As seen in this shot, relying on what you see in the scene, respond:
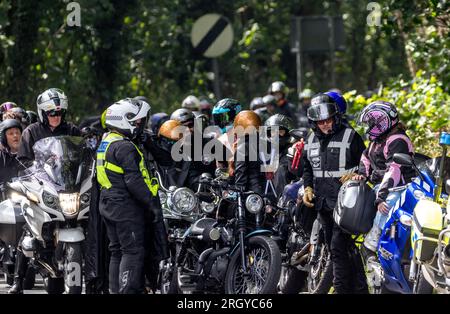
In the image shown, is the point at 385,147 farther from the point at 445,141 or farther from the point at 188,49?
the point at 188,49

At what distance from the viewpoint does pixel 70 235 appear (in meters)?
14.1

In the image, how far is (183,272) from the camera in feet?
46.2

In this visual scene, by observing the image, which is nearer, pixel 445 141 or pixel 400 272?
pixel 445 141

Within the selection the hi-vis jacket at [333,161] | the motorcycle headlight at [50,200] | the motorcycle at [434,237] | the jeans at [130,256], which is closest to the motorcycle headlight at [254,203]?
the hi-vis jacket at [333,161]

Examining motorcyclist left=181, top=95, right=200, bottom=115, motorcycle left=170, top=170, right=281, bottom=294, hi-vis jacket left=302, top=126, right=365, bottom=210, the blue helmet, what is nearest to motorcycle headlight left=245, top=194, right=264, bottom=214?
motorcycle left=170, top=170, right=281, bottom=294

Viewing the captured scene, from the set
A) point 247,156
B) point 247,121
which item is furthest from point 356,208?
point 247,121

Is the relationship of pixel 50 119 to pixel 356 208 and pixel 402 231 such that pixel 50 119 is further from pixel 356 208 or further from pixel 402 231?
pixel 402 231

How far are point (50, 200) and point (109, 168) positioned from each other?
1042mm

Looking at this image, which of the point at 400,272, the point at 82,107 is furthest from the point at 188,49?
the point at 400,272

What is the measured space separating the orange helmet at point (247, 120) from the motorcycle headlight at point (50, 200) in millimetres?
1946

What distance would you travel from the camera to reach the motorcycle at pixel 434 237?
11.6m

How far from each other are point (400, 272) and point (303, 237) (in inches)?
77.4
